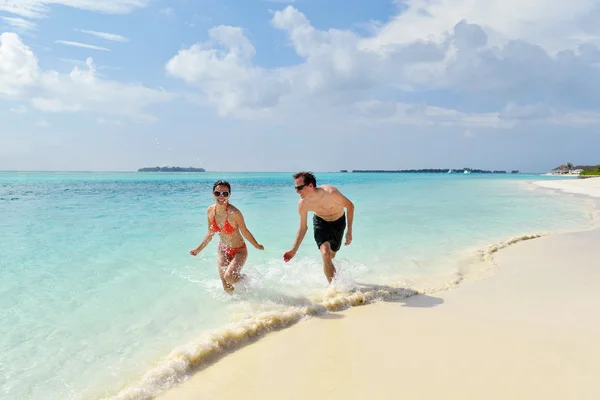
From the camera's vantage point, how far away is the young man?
504 cm

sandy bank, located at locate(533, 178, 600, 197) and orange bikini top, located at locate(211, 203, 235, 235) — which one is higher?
orange bikini top, located at locate(211, 203, 235, 235)

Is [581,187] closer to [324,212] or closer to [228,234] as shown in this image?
[324,212]

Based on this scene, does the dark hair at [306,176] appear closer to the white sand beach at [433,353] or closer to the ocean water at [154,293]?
the ocean water at [154,293]

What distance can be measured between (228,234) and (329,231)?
1.47 meters

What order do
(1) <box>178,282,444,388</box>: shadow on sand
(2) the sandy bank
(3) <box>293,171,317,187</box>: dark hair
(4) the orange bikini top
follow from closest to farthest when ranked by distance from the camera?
(1) <box>178,282,444,388</box>: shadow on sand → (3) <box>293,171,317,187</box>: dark hair → (4) the orange bikini top → (2) the sandy bank

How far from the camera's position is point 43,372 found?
3.36 metres

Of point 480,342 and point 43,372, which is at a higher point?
point 480,342

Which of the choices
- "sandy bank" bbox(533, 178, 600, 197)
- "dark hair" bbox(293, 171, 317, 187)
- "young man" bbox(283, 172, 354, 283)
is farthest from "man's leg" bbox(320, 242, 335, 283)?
"sandy bank" bbox(533, 178, 600, 197)

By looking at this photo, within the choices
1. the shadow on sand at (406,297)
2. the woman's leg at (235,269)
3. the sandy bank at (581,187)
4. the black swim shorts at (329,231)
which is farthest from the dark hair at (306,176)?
the sandy bank at (581,187)

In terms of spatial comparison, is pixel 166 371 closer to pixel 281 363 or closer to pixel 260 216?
pixel 281 363

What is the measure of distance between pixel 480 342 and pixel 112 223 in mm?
12308

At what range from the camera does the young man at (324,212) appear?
16.5 feet

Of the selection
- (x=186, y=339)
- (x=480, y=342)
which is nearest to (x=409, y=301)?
(x=480, y=342)

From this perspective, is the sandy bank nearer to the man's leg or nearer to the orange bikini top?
the man's leg
